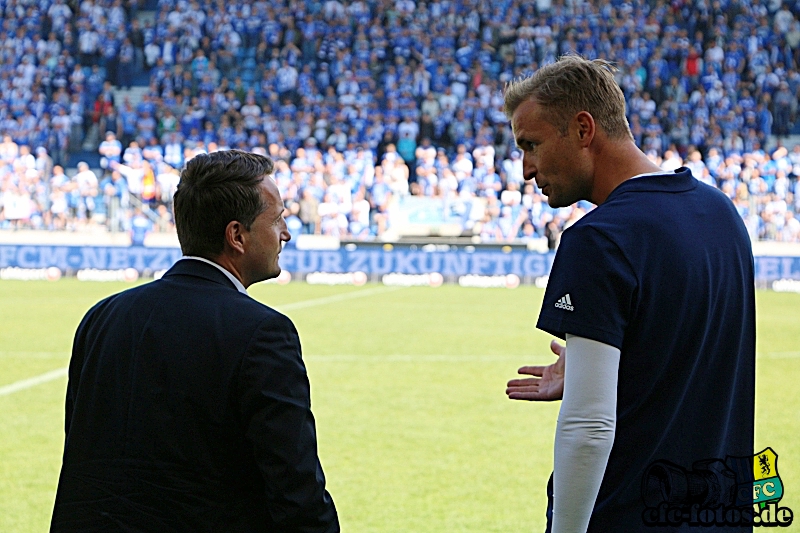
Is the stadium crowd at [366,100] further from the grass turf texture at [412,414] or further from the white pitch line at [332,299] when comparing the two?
the grass turf texture at [412,414]

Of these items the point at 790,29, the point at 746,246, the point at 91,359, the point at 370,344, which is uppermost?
the point at 790,29

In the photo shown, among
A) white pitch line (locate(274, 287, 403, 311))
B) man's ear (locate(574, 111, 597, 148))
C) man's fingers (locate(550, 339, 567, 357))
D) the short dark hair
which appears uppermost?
man's ear (locate(574, 111, 597, 148))

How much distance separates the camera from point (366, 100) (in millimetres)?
29375

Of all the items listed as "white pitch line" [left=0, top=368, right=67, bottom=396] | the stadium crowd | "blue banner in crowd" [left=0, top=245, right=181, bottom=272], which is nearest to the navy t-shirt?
"white pitch line" [left=0, top=368, right=67, bottom=396]

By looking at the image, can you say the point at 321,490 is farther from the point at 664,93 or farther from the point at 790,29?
the point at 790,29

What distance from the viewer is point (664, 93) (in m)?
29.0

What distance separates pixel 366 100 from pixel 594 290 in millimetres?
27741

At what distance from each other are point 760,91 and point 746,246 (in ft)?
93.7

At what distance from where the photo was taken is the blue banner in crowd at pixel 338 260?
20.3m

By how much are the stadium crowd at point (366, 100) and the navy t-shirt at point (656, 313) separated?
21.1 metres

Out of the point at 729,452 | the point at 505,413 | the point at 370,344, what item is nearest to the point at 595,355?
the point at 729,452

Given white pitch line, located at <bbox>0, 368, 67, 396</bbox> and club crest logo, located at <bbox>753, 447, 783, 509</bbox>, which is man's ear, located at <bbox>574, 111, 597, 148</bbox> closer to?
club crest logo, located at <bbox>753, 447, 783, 509</bbox>

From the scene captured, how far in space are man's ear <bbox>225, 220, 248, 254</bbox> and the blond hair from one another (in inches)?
29.9

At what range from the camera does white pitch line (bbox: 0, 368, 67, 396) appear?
28.7ft
